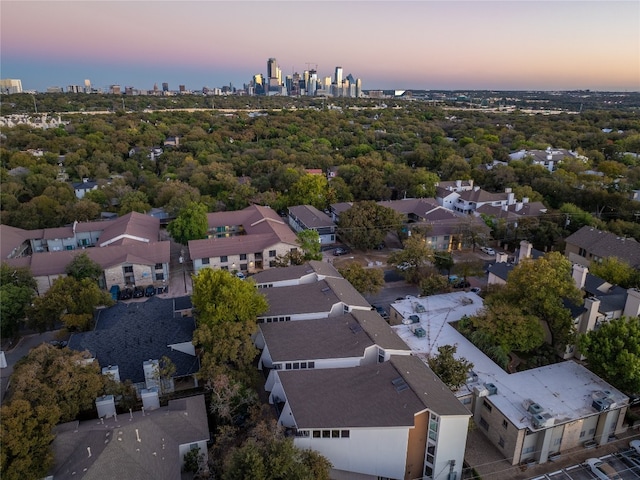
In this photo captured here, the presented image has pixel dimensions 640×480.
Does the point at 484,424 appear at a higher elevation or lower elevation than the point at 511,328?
lower

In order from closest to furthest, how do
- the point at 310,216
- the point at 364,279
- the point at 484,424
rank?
the point at 484,424, the point at 364,279, the point at 310,216

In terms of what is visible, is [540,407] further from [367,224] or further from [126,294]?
[126,294]

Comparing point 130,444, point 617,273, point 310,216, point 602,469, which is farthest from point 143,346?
point 617,273

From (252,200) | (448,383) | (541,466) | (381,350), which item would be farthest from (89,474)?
(252,200)

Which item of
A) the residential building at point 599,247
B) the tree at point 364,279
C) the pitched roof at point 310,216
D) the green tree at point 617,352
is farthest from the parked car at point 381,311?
the residential building at point 599,247

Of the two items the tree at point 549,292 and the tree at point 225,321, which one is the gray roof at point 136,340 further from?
the tree at point 549,292

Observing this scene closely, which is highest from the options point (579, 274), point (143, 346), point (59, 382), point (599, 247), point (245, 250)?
point (579, 274)

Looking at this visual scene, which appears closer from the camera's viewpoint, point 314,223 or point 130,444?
point 130,444

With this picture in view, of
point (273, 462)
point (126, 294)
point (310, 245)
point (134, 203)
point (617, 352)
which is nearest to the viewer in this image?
point (273, 462)
